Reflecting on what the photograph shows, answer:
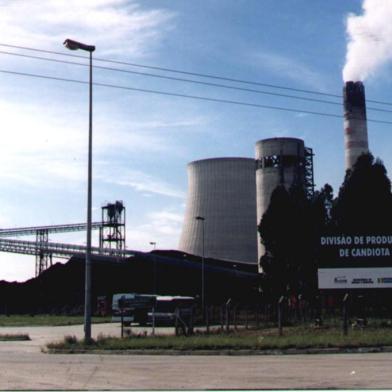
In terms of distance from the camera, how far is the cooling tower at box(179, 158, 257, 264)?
6506 centimetres

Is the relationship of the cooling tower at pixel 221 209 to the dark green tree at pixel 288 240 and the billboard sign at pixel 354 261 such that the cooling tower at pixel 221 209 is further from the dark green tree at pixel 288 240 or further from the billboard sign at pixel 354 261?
the billboard sign at pixel 354 261

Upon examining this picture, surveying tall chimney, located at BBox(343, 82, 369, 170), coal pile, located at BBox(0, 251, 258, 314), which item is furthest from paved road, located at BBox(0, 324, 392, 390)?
coal pile, located at BBox(0, 251, 258, 314)

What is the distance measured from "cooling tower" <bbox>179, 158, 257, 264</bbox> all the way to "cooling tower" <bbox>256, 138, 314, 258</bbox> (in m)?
9.63

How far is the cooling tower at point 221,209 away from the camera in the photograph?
213 ft

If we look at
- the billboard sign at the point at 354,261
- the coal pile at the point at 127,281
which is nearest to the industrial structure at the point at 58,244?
the coal pile at the point at 127,281

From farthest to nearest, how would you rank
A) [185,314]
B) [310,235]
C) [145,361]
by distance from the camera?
[310,235] → [185,314] → [145,361]

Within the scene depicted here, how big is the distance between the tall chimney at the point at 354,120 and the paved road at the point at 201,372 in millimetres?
57262

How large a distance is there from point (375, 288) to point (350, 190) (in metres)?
13.6

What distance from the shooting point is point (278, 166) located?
81188mm

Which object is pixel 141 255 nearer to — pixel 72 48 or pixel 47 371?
pixel 72 48

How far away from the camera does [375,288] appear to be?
27.3m

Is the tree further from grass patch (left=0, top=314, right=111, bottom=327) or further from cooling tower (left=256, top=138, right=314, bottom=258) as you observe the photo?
cooling tower (left=256, top=138, right=314, bottom=258)

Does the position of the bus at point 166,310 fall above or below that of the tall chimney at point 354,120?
below

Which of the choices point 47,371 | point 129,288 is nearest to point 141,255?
point 129,288
